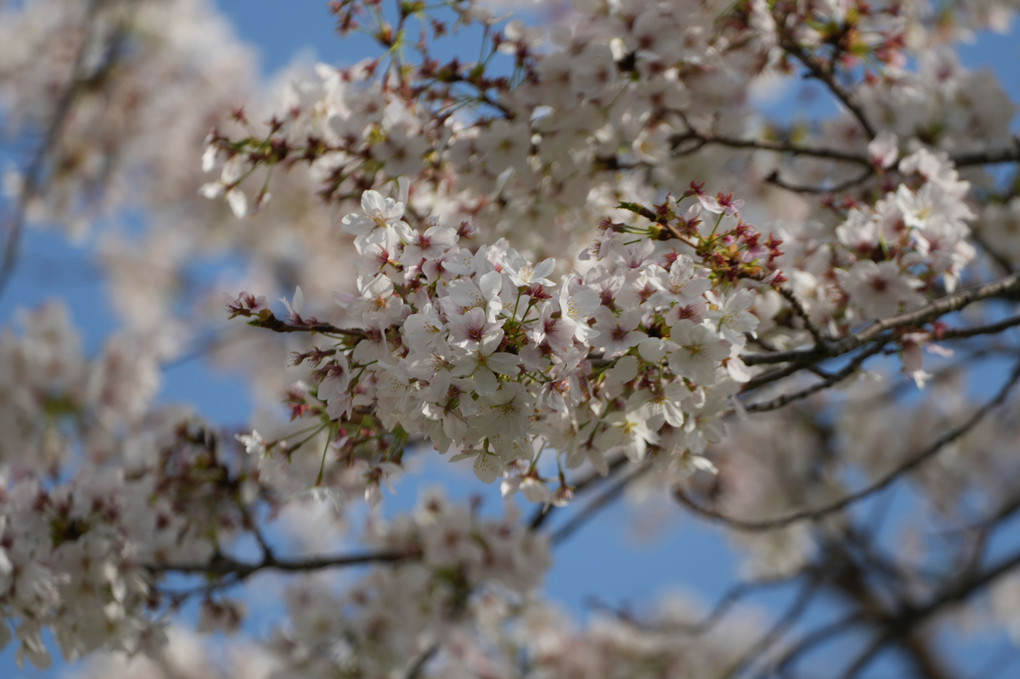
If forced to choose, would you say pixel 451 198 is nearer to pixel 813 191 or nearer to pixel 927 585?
pixel 813 191

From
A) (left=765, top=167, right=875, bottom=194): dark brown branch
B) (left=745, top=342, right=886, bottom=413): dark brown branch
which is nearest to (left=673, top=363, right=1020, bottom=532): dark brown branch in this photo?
(left=745, top=342, right=886, bottom=413): dark brown branch

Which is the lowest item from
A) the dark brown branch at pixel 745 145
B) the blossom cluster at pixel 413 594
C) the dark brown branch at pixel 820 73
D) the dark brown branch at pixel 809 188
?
the blossom cluster at pixel 413 594

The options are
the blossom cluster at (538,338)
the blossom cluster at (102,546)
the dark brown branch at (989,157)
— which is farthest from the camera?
the dark brown branch at (989,157)

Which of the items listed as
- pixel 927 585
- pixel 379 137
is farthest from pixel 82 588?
pixel 927 585

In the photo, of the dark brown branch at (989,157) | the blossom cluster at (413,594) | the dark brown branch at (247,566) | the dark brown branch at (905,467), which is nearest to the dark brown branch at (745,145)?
the dark brown branch at (989,157)

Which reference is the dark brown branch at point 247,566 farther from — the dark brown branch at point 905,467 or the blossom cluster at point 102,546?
the dark brown branch at point 905,467

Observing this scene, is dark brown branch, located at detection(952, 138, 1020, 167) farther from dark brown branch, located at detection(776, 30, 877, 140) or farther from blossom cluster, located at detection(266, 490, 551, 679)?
blossom cluster, located at detection(266, 490, 551, 679)

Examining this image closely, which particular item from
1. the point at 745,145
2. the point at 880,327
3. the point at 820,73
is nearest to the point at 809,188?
the point at 745,145

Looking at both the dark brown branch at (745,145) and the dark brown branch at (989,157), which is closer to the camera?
the dark brown branch at (745,145)

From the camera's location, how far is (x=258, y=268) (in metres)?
10.7

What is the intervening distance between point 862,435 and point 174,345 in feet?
17.3

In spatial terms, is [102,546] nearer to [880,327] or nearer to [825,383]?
[825,383]

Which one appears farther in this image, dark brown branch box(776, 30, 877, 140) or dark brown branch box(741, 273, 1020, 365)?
dark brown branch box(776, 30, 877, 140)

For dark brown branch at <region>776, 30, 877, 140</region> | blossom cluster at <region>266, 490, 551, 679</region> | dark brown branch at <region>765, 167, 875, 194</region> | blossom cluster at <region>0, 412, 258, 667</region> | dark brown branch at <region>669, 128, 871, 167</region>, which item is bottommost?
blossom cluster at <region>0, 412, 258, 667</region>
